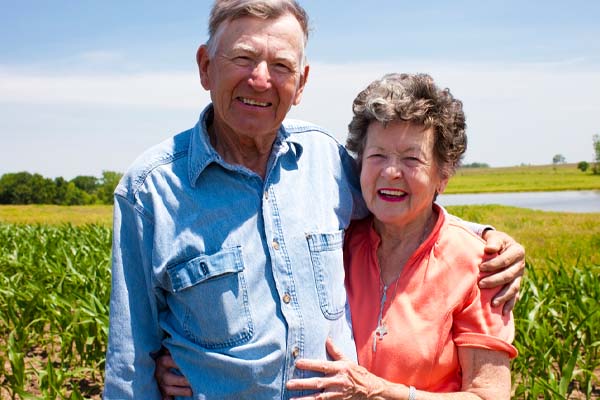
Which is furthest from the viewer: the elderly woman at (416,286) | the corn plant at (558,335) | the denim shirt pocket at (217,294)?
the corn plant at (558,335)

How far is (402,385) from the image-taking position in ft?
6.27

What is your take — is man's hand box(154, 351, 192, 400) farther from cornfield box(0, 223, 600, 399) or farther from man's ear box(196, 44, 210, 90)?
cornfield box(0, 223, 600, 399)

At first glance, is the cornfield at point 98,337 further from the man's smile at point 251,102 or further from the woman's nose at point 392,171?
the man's smile at point 251,102

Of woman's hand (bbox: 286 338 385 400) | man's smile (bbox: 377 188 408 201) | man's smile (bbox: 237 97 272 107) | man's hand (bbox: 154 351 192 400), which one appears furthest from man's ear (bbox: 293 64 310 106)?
man's hand (bbox: 154 351 192 400)

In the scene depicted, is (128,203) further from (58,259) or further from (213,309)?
(58,259)

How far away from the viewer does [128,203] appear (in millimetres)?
1825

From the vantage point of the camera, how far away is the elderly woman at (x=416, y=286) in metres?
1.89

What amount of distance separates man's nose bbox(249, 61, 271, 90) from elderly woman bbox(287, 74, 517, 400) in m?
0.35

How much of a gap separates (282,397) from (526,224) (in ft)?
41.2

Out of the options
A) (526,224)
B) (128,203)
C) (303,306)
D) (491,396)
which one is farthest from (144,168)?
(526,224)

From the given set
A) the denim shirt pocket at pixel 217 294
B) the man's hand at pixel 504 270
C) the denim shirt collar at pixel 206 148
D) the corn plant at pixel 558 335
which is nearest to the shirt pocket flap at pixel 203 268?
the denim shirt pocket at pixel 217 294

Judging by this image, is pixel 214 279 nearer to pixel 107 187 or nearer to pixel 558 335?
pixel 558 335

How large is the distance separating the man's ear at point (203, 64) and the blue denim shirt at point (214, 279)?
0.14 meters

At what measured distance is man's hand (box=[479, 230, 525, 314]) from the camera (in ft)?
6.34
